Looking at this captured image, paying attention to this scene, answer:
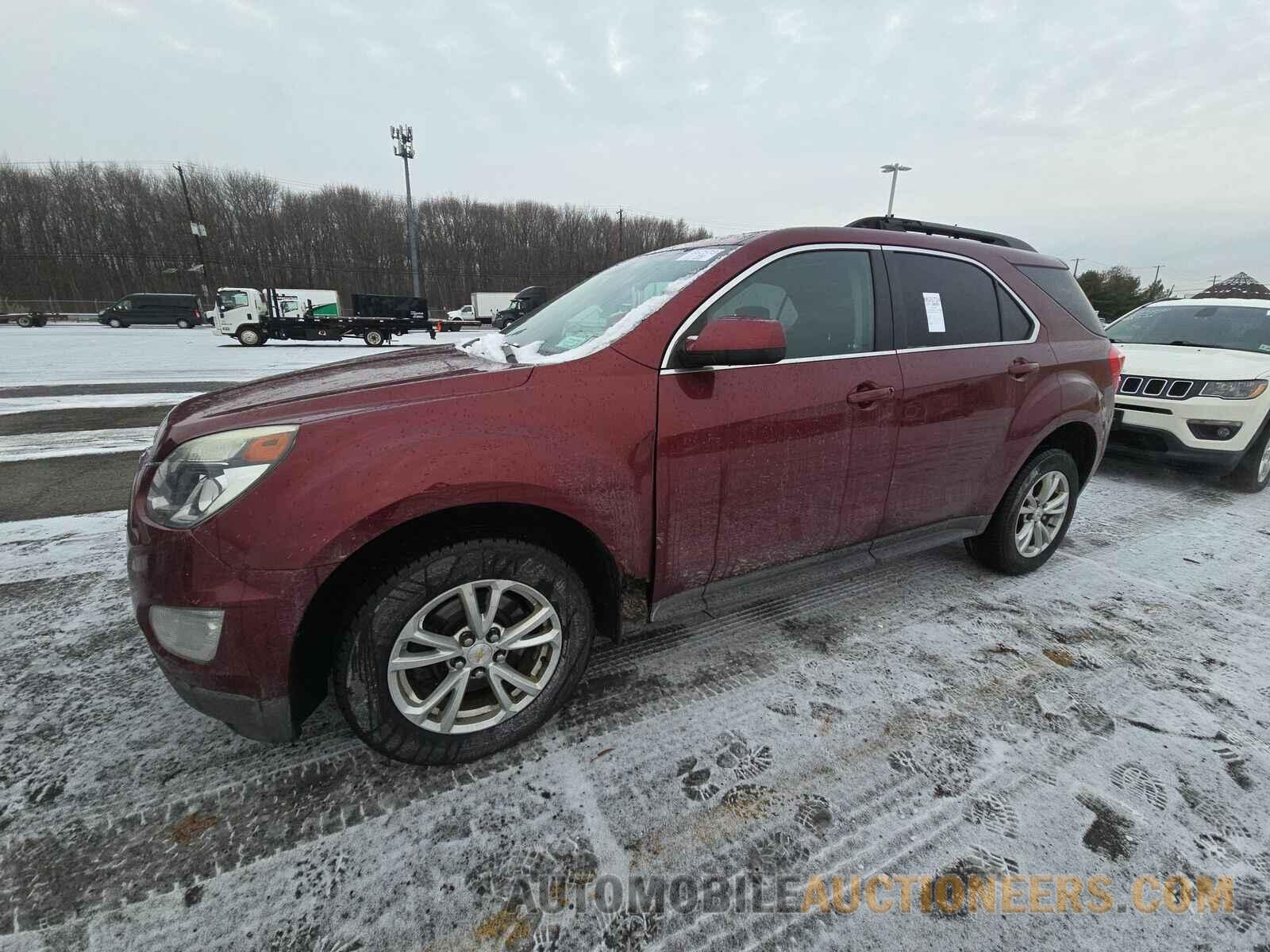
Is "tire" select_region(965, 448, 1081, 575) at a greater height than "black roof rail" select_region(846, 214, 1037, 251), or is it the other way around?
"black roof rail" select_region(846, 214, 1037, 251)

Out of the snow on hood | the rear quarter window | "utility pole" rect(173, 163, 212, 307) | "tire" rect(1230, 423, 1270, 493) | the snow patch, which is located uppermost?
"utility pole" rect(173, 163, 212, 307)

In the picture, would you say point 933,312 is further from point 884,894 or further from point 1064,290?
point 884,894

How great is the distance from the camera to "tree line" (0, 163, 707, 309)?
43594 mm

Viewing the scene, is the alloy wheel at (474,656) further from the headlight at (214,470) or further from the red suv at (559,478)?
the headlight at (214,470)

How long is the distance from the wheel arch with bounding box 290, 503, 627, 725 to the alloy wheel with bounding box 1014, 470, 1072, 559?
265 cm

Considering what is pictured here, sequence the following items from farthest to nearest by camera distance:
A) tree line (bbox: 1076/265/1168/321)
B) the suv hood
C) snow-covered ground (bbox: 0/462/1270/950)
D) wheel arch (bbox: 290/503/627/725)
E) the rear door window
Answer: tree line (bbox: 1076/265/1168/321) < the suv hood < the rear door window < wheel arch (bbox: 290/503/627/725) < snow-covered ground (bbox: 0/462/1270/950)

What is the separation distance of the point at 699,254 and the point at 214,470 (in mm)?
1860

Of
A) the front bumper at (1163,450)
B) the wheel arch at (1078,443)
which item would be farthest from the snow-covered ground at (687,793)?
the front bumper at (1163,450)

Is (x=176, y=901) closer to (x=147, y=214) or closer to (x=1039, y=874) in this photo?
(x=1039, y=874)

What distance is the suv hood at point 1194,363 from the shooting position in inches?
185

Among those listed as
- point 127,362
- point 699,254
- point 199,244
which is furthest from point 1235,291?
point 199,244

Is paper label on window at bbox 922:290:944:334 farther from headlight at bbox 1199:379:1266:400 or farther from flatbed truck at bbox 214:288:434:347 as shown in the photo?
flatbed truck at bbox 214:288:434:347

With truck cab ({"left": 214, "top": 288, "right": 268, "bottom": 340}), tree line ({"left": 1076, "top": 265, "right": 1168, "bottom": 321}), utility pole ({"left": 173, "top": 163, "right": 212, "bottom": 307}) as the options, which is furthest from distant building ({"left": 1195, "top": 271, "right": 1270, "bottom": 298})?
utility pole ({"left": 173, "top": 163, "right": 212, "bottom": 307})

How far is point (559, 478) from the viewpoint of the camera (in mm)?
1752
